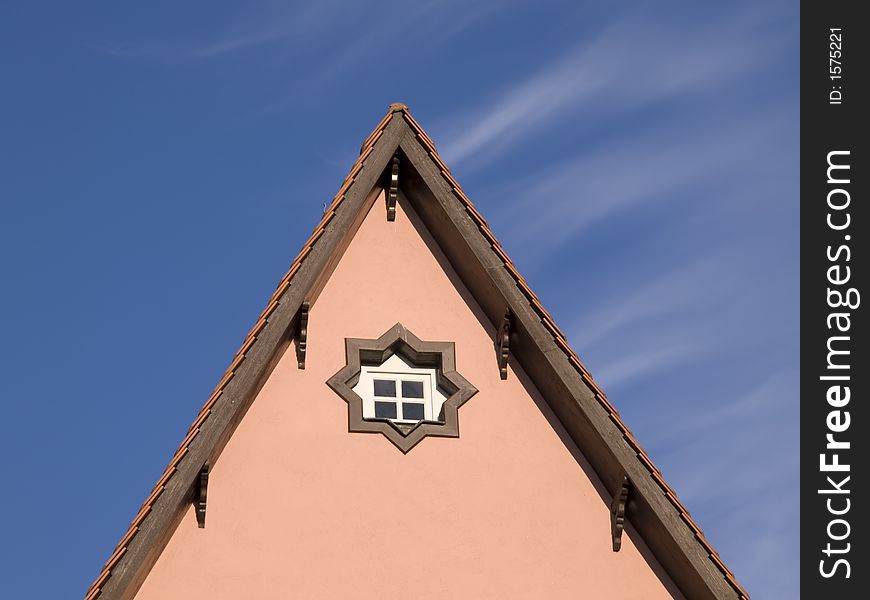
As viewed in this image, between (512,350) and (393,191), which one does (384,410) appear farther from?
(393,191)

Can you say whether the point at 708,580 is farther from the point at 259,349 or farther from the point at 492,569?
the point at 259,349

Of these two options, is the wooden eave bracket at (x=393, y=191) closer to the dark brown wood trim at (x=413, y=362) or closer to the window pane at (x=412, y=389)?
the dark brown wood trim at (x=413, y=362)

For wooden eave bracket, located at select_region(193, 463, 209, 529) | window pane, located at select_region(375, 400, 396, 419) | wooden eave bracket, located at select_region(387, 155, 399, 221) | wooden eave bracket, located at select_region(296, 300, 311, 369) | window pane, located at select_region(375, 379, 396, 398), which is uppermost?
wooden eave bracket, located at select_region(387, 155, 399, 221)

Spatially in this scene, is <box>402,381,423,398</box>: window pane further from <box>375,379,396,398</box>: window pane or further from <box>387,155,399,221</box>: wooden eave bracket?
<box>387,155,399,221</box>: wooden eave bracket

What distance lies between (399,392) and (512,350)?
4.43 ft

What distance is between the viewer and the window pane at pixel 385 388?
72.6 feet

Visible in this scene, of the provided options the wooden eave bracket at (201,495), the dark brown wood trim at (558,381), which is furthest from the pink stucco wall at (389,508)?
the dark brown wood trim at (558,381)

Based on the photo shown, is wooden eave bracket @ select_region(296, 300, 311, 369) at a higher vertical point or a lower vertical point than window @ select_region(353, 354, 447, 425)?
higher

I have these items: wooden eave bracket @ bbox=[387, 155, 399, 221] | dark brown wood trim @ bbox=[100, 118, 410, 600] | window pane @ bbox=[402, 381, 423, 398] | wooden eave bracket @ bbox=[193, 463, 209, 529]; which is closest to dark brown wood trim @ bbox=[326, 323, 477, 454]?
window pane @ bbox=[402, 381, 423, 398]

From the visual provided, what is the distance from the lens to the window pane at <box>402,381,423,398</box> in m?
22.3

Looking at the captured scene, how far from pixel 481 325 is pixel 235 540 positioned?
3.94m

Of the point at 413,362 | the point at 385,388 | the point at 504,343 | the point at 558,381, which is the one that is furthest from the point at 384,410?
the point at 558,381

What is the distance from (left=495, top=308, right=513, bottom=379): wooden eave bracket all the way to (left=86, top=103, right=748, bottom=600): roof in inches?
3.2
